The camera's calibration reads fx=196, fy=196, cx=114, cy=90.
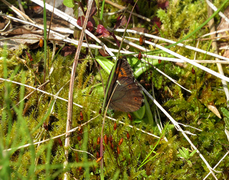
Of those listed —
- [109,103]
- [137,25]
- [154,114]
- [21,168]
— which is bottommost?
[21,168]

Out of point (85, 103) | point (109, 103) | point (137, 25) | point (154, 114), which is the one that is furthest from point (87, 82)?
point (137, 25)

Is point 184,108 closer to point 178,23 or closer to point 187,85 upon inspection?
point 187,85

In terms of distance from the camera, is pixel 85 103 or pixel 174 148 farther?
pixel 85 103

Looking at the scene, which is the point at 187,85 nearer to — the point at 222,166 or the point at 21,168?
the point at 222,166

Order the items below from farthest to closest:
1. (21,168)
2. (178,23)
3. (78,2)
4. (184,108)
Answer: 1. (178,23)
2. (184,108)
3. (78,2)
4. (21,168)

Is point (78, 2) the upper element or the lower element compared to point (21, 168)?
upper

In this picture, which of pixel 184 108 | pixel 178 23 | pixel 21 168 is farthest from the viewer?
pixel 178 23

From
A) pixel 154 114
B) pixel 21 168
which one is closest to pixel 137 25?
pixel 154 114
